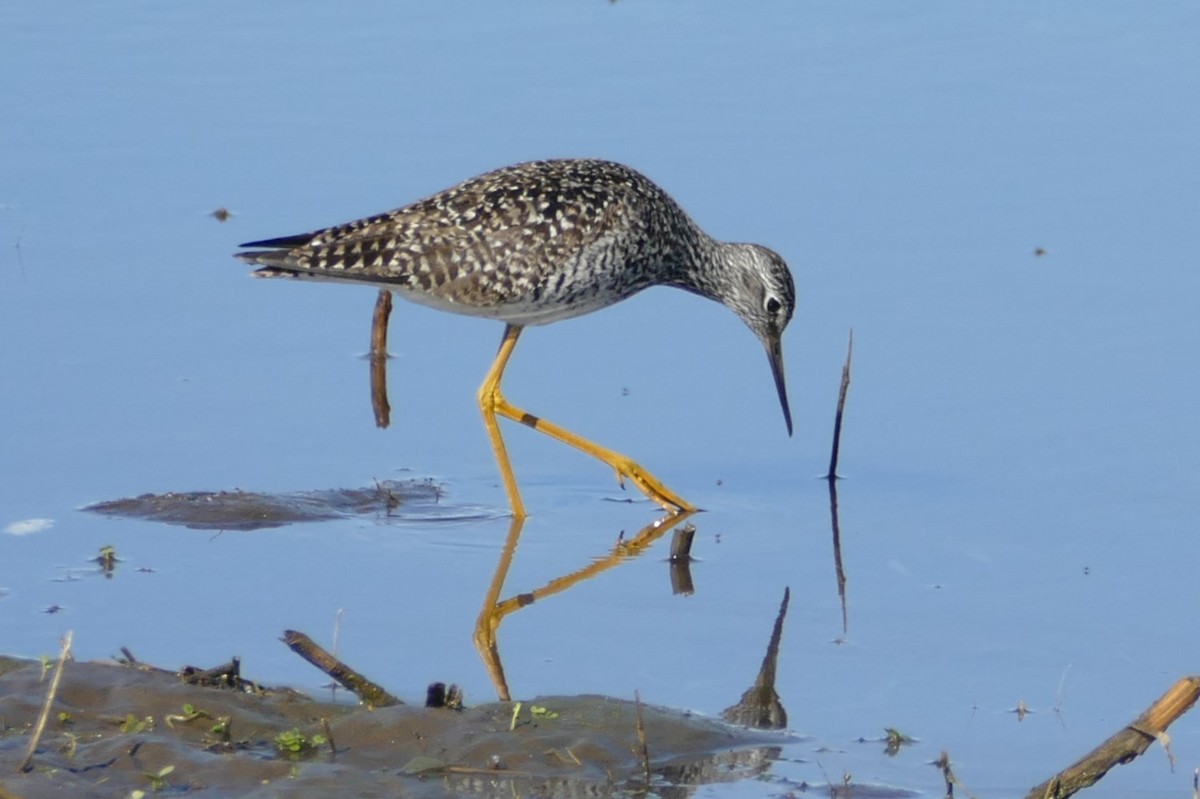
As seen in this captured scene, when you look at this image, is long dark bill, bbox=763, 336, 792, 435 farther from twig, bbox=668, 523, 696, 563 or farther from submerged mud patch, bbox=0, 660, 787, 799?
submerged mud patch, bbox=0, 660, 787, 799

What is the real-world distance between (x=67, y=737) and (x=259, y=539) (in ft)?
7.54

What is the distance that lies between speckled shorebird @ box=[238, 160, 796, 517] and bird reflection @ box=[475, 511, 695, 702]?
0.18 m

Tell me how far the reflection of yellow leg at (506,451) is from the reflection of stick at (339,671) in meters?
2.41

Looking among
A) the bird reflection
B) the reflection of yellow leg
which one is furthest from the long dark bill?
the bird reflection

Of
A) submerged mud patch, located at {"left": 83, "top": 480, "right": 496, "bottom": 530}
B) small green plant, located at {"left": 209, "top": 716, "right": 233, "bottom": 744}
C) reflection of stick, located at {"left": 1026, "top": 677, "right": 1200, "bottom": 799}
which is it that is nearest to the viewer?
reflection of stick, located at {"left": 1026, "top": 677, "right": 1200, "bottom": 799}

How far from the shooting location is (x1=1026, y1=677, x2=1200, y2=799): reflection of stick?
202 inches

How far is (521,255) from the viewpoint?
8.99 m

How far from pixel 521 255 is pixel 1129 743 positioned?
174 inches

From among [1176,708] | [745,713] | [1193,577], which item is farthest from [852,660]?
[1176,708]

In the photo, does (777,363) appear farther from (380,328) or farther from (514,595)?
(514,595)

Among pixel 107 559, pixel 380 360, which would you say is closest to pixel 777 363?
pixel 380 360

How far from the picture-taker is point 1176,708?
516 cm

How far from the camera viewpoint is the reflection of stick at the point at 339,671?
6.09 metres

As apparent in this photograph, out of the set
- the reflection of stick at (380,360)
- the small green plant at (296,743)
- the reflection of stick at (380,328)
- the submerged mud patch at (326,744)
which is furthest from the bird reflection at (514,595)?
the reflection of stick at (380,328)
